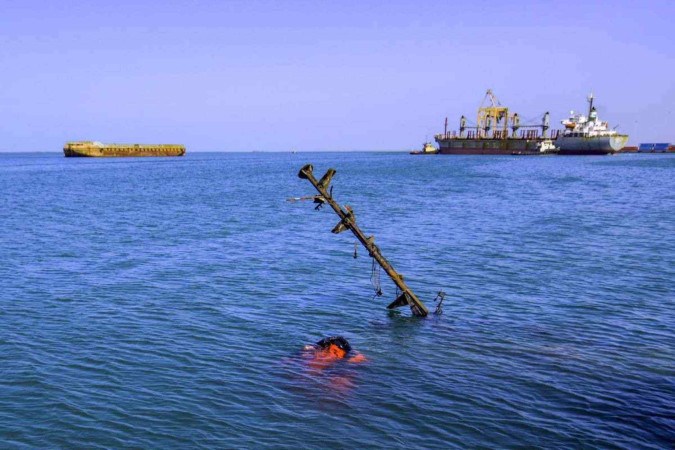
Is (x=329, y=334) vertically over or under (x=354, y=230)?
under

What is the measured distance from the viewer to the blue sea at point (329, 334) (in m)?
13.0

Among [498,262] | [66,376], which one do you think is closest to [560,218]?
[498,262]

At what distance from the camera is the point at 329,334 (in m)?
19.5

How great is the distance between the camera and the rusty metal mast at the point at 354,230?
18.9 meters

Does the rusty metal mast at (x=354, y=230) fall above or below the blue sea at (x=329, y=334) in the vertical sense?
above

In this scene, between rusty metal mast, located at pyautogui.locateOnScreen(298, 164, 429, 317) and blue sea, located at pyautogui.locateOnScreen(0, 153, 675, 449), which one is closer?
blue sea, located at pyautogui.locateOnScreen(0, 153, 675, 449)

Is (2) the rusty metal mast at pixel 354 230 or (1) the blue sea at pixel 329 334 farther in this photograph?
(2) the rusty metal mast at pixel 354 230

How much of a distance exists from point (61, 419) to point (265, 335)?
24.3 ft

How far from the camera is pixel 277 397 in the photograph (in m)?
14.4

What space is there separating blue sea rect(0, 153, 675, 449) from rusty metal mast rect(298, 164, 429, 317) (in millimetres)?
701

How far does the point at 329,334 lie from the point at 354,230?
12.7ft

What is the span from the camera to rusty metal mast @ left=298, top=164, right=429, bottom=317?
743 inches

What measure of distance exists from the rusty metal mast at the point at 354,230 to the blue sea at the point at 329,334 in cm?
70

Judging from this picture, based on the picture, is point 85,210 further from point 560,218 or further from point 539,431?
point 539,431
